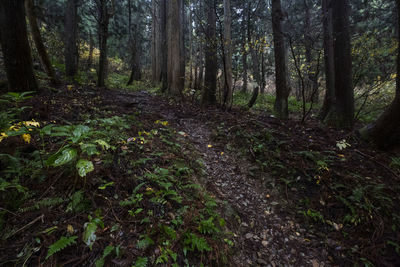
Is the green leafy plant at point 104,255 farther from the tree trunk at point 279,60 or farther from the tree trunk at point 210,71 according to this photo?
the tree trunk at point 210,71

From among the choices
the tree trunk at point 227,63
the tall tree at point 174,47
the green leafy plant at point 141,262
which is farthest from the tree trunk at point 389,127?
the tall tree at point 174,47

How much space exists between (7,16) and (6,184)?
15.1 ft

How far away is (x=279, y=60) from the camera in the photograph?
645 centimetres

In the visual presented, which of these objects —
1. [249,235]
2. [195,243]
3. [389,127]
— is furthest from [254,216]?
[389,127]

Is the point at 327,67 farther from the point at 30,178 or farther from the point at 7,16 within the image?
the point at 7,16

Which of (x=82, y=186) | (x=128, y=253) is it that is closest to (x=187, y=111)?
(x=82, y=186)

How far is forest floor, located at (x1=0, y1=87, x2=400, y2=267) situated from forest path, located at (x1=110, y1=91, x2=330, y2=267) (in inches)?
0.6

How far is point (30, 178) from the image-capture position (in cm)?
209

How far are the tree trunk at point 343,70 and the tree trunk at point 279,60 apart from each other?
5.02 feet

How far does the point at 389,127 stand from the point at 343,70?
2746mm

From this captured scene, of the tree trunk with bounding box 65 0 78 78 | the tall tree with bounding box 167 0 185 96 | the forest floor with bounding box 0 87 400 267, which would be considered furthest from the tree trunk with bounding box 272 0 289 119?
the tree trunk with bounding box 65 0 78 78

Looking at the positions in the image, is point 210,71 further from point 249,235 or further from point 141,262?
point 141,262

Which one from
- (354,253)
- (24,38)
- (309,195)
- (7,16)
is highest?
(7,16)

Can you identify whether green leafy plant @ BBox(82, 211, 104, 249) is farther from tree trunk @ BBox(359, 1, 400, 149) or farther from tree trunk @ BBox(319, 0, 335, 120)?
tree trunk @ BBox(319, 0, 335, 120)
